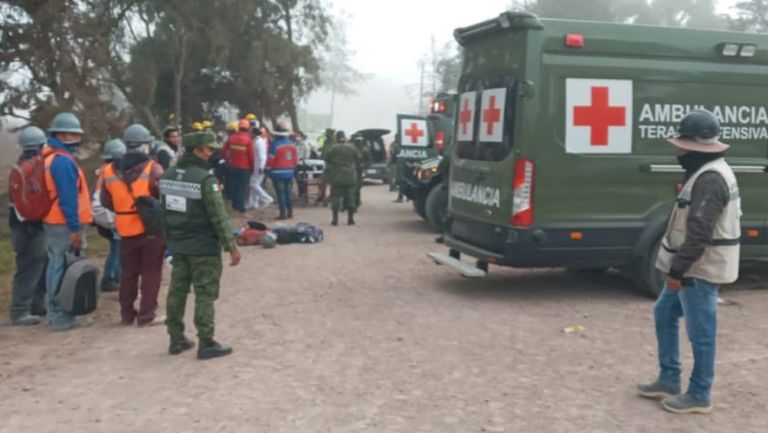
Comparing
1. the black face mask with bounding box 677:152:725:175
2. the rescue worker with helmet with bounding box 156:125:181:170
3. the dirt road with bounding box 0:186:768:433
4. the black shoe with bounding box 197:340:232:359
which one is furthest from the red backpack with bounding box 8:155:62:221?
the black face mask with bounding box 677:152:725:175

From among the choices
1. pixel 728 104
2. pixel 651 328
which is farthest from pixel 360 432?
pixel 728 104

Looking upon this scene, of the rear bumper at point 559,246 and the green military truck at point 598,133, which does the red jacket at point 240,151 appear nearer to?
the green military truck at point 598,133

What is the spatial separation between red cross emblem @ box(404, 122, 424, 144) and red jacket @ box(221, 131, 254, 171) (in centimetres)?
296

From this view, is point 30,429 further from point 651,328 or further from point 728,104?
point 728,104

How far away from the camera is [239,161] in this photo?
14766 millimetres

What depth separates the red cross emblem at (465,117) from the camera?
8.24 meters

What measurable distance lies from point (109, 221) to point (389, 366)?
3587mm

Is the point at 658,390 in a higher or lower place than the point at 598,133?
lower

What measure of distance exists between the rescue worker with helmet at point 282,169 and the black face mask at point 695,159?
→ 10346 mm

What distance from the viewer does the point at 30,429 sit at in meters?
A: 4.54

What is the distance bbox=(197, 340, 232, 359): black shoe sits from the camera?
5.88 metres

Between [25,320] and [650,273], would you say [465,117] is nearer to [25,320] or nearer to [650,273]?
[650,273]

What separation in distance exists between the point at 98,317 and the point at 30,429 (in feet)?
9.73

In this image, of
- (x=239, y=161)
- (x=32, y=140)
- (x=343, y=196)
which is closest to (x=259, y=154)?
(x=239, y=161)
